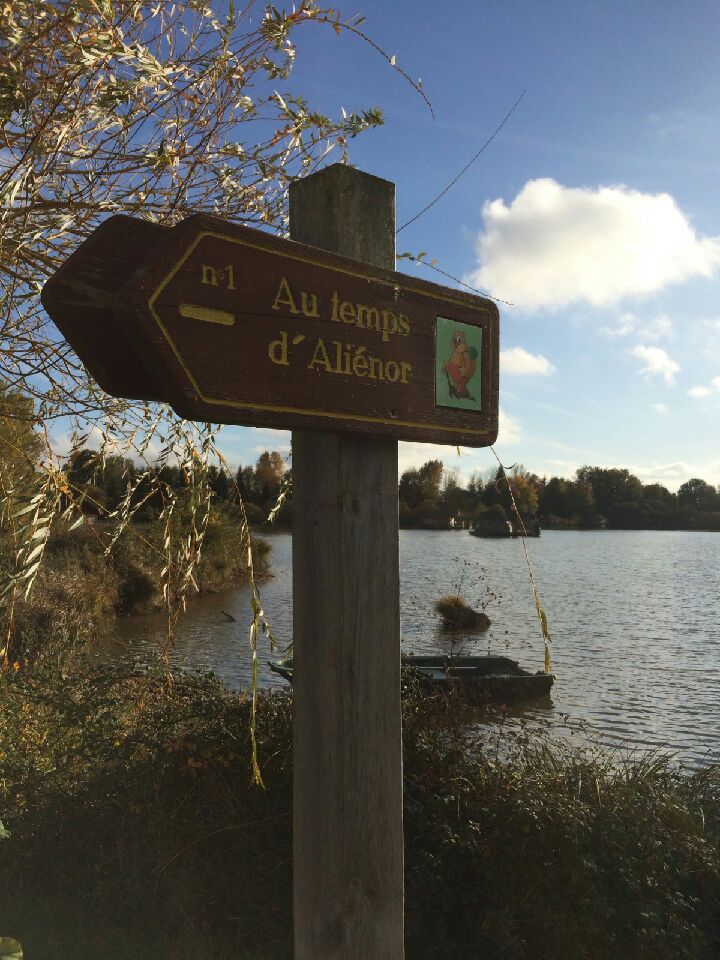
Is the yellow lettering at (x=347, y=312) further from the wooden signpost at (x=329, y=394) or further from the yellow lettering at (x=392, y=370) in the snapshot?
the yellow lettering at (x=392, y=370)

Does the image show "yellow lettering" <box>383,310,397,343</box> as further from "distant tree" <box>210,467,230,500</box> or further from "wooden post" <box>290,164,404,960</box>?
"distant tree" <box>210,467,230,500</box>

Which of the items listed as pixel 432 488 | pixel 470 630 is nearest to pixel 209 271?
pixel 470 630

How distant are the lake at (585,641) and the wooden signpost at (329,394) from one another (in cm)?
282

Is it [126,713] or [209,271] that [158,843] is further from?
[209,271]

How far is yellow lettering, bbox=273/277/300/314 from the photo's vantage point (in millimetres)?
1669

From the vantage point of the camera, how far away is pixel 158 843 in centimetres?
404

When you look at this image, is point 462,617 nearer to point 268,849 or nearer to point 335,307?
point 268,849

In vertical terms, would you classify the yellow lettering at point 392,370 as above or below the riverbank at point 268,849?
above

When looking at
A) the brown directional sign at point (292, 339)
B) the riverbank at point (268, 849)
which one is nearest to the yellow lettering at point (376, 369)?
the brown directional sign at point (292, 339)

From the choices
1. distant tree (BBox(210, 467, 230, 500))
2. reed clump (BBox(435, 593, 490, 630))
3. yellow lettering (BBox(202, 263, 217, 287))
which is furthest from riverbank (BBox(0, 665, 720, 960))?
reed clump (BBox(435, 593, 490, 630))

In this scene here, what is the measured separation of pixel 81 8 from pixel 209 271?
1594mm

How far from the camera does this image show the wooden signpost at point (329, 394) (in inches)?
62.1

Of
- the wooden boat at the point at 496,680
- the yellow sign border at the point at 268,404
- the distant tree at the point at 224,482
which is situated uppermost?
the yellow sign border at the point at 268,404

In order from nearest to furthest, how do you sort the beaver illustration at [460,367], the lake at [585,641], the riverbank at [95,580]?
1. the beaver illustration at [460,367]
2. the riverbank at [95,580]
3. the lake at [585,641]
